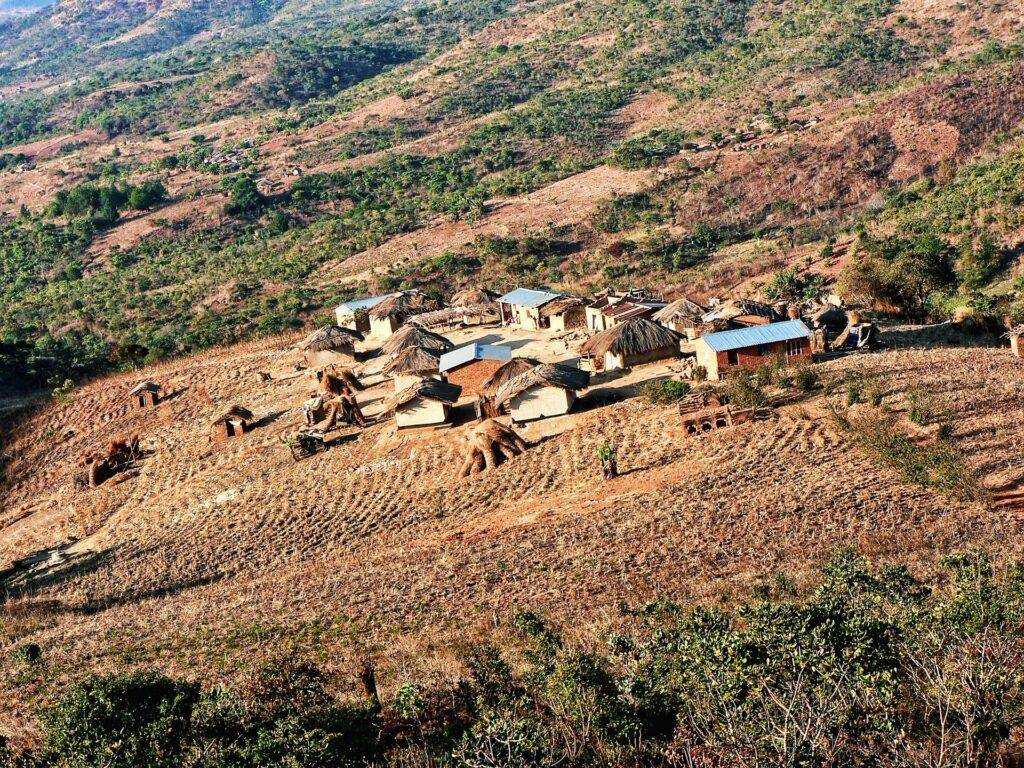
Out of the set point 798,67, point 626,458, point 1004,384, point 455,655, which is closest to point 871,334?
point 1004,384

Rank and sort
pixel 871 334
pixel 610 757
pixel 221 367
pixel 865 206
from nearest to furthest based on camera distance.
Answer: pixel 610 757, pixel 871 334, pixel 221 367, pixel 865 206

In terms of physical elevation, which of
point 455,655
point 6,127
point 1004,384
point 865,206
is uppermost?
point 6,127

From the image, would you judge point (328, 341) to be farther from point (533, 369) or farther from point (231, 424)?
point (533, 369)

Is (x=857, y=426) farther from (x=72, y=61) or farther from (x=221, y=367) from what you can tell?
(x=72, y=61)

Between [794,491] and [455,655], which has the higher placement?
[455,655]

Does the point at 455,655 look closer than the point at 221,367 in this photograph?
Yes

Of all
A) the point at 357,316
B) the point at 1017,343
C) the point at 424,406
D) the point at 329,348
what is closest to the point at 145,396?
the point at 329,348
